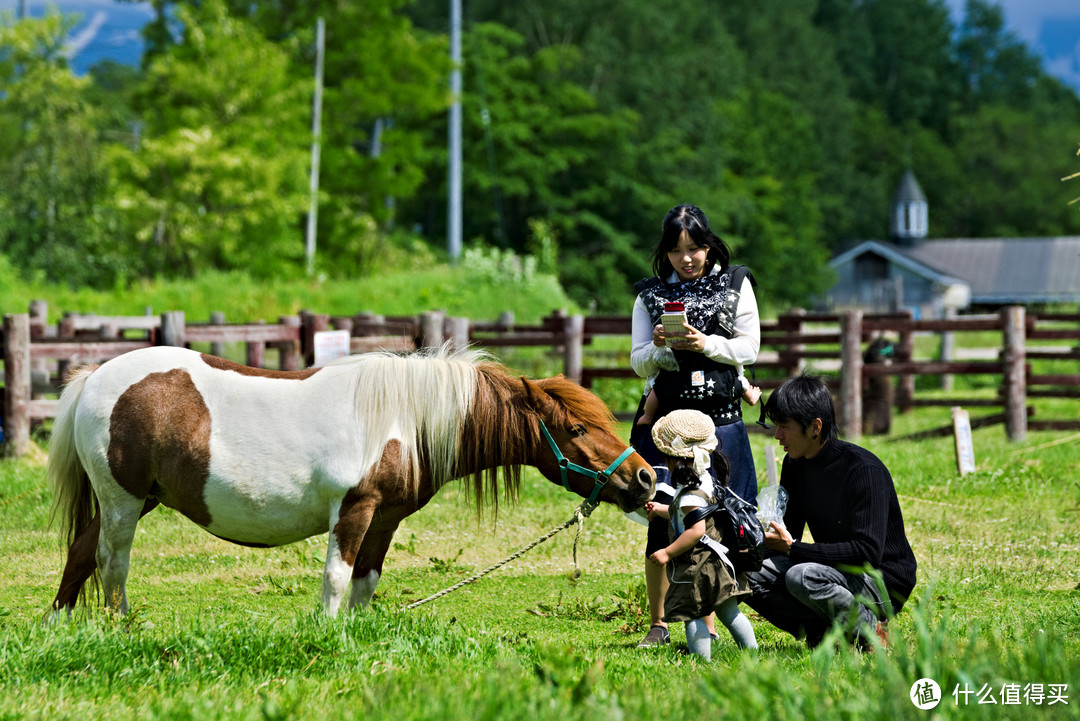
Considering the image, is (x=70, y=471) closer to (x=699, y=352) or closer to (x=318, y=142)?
(x=699, y=352)

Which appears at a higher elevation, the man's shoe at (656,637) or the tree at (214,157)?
the tree at (214,157)

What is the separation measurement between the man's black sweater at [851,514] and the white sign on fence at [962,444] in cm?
525

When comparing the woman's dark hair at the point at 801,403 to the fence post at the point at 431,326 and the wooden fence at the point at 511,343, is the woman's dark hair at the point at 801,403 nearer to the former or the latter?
the wooden fence at the point at 511,343

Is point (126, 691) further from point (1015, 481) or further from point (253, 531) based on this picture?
point (1015, 481)

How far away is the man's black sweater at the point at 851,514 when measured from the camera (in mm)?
4492

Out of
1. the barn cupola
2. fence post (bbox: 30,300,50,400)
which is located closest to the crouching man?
fence post (bbox: 30,300,50,400)

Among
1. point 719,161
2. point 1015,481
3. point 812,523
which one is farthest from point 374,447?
point 719,161

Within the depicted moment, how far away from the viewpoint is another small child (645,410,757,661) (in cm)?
447

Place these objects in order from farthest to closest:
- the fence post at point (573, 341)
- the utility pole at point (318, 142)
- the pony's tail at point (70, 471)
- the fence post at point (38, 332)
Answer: the utility pole at point (318, 142) < the fence post at point (573, 341) < the fence post at point (38, 332) < the pony's tail at point (70, 471)

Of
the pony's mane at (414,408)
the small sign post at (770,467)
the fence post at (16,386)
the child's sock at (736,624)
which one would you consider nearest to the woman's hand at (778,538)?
the child's sock at (736,624)

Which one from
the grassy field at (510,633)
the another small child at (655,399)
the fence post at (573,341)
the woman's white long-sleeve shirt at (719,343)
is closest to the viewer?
the grassy field at (510,633)

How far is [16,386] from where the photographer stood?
10617mm

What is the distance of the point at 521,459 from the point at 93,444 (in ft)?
6.40

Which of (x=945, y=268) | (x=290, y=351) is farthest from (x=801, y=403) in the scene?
(x=945, y=268)
